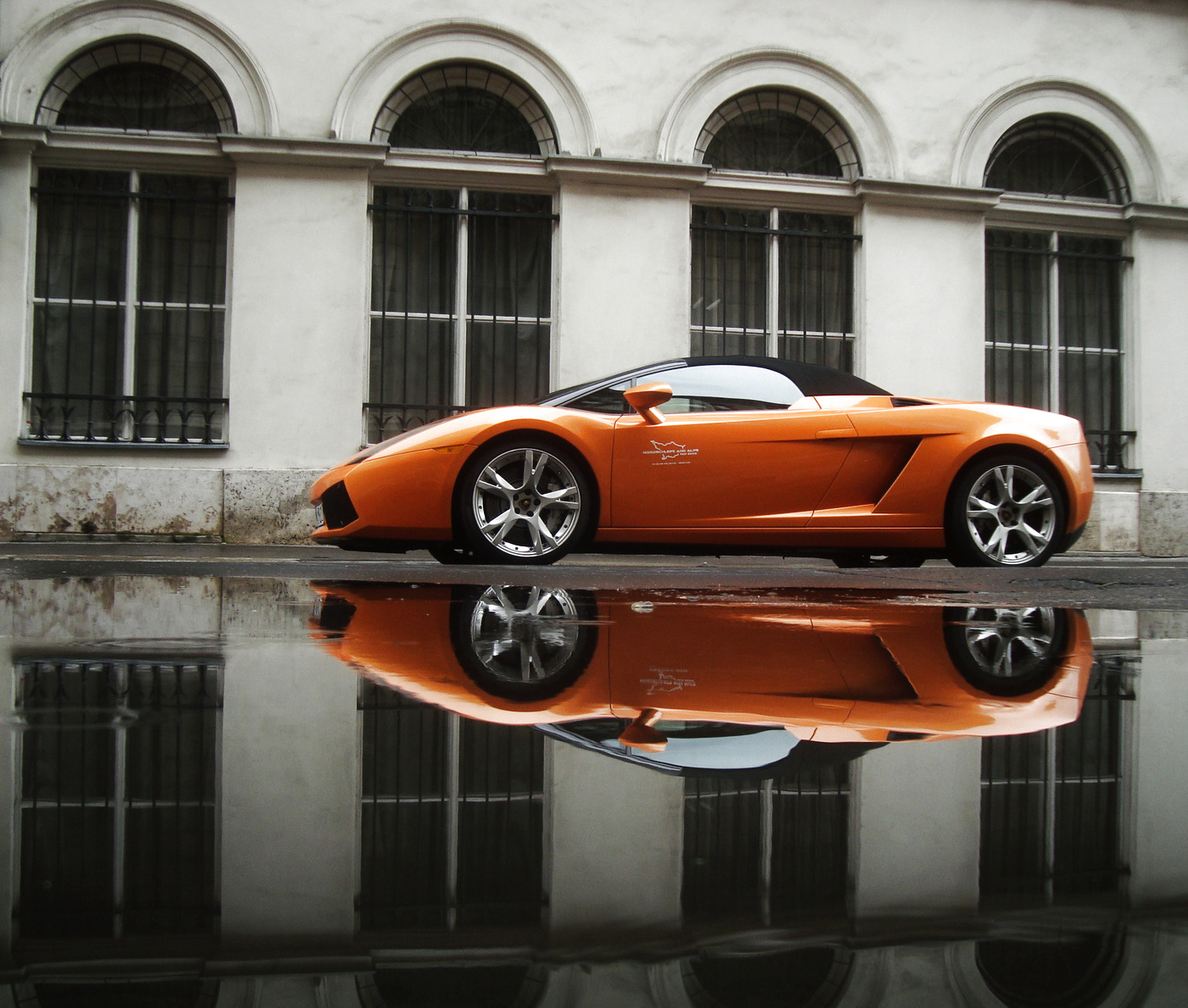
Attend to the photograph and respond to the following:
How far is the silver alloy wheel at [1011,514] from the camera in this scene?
596cm

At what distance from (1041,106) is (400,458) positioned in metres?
9.57

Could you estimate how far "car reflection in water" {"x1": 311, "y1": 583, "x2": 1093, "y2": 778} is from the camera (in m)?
1.61

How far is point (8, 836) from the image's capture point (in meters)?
1.14

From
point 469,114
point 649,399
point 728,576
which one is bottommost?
point 728,576

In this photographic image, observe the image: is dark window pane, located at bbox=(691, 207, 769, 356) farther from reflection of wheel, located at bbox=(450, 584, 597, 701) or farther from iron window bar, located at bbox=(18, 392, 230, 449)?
reflection of wheel, located at bbox=(450, 584, 597, 701)

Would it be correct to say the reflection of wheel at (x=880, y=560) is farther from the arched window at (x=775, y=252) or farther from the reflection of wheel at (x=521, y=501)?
the arched window at (x=775, y=252)

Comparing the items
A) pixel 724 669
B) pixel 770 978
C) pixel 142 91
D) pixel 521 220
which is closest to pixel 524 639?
pixel 724 669

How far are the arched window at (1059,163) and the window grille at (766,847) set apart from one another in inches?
487

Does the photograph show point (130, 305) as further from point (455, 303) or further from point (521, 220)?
point (521, 220)

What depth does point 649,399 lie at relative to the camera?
570 cm

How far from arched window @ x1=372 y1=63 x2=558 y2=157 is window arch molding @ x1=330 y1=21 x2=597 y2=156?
0.13 metres

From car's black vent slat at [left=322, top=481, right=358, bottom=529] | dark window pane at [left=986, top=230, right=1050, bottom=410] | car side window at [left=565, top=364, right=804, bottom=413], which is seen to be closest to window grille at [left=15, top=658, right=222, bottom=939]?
car's black vent slat at [left=322, top=481, right=358, bottom=529]

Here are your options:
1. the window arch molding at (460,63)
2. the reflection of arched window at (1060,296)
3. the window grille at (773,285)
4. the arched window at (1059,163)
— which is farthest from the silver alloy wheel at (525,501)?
the arched window at (1059,163)

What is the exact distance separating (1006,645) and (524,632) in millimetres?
1177
